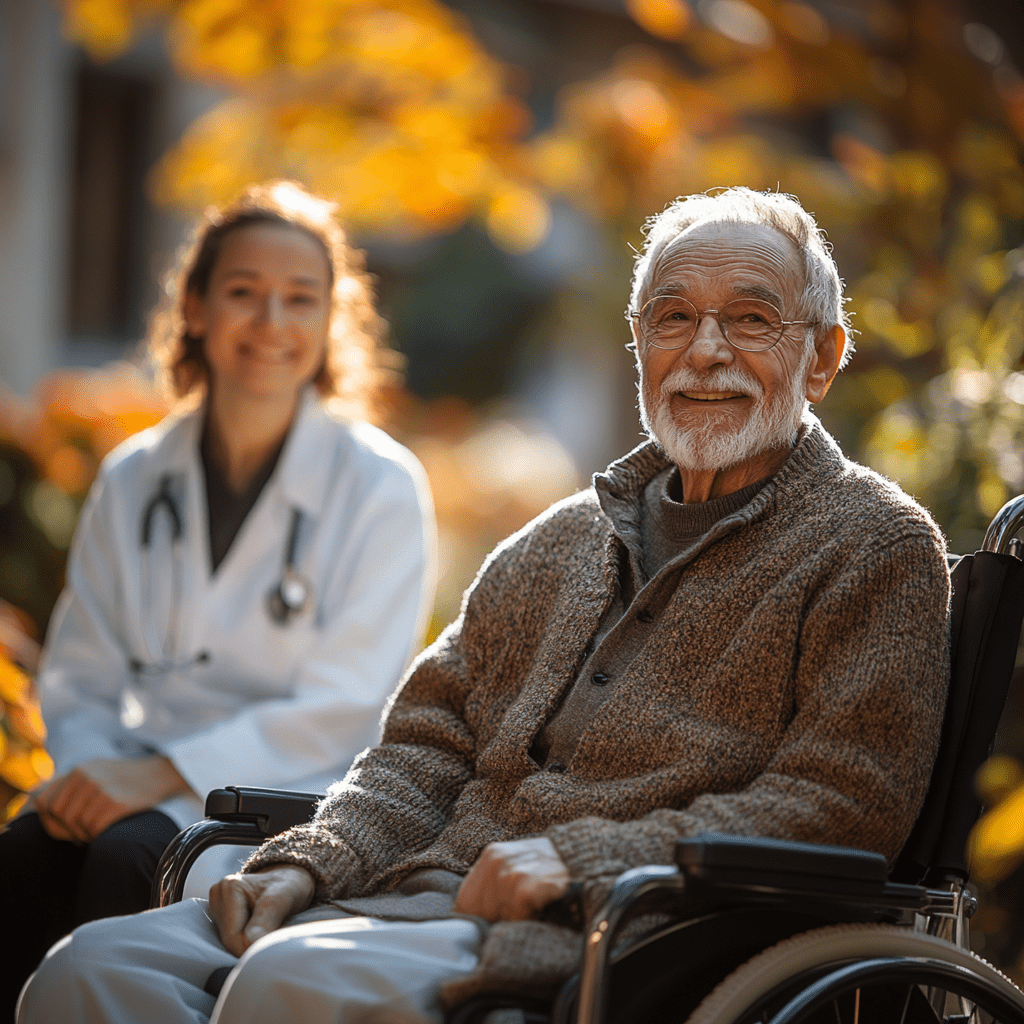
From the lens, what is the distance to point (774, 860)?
1532 millimetres

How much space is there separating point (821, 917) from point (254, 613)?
1561 millimetres

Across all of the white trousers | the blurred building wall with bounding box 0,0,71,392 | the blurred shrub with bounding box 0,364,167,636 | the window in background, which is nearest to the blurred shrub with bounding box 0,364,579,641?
the blurred shrub with bounding box 0,364,167,636

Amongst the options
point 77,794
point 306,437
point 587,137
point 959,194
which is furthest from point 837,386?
point 77,794

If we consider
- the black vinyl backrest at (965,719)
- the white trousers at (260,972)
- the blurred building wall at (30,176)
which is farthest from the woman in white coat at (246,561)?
the blurred building wall at (30,176)

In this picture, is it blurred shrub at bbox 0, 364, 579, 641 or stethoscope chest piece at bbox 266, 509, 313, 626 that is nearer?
stethoscope chest piece at bbox 266, 509, 313, 626

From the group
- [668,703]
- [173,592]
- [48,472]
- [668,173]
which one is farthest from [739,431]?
[48,472]

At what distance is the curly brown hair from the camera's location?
3100mm

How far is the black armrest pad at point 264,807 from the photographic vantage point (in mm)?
2035

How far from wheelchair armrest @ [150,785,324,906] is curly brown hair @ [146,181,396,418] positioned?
4.49 feet

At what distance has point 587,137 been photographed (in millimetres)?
4367

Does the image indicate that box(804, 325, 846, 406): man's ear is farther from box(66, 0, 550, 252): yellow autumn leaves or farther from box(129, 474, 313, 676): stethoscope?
box(66, 0, 550, 252): yellow autumn leaves

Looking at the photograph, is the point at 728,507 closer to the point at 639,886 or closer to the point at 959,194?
the point at 639,886

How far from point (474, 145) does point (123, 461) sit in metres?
1.96

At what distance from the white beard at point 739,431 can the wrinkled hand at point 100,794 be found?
4.09ft
